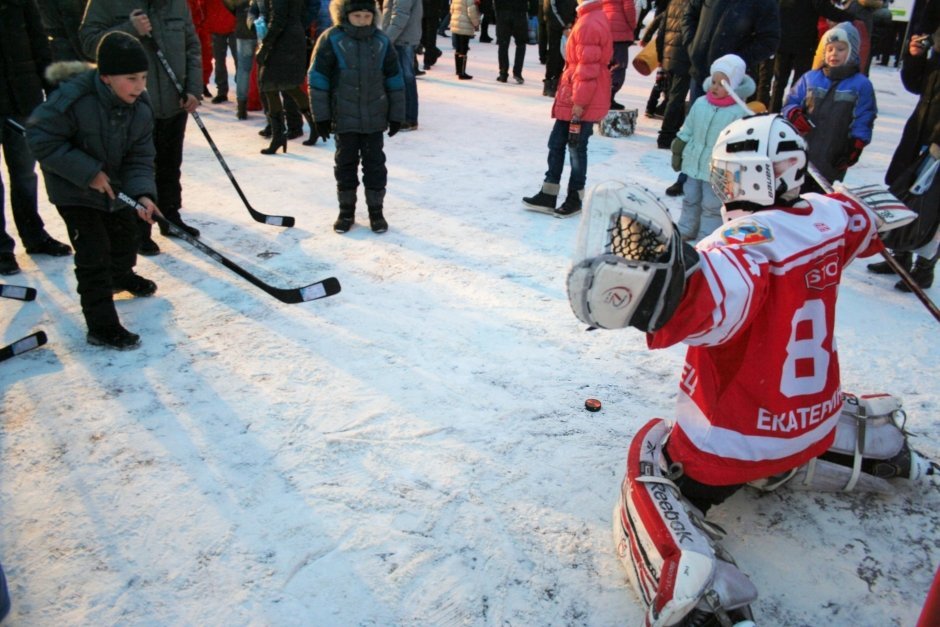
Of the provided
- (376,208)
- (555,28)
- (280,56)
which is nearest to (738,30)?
(376,208)

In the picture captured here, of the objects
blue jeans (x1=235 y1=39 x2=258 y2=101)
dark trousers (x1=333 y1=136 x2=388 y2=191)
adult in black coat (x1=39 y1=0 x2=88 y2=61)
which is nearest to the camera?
adult in black coat (x1=39 y1=0 x2=88 y2=61)

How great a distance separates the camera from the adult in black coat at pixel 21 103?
4.24 metres

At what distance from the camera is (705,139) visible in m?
4.89

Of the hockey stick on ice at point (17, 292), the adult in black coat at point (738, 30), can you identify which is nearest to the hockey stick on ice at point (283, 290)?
the hockey stick on ice at point (17, 292)

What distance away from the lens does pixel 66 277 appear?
4441mm

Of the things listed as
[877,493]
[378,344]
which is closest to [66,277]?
[378,344]

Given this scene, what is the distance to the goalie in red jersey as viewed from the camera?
1.80 metres

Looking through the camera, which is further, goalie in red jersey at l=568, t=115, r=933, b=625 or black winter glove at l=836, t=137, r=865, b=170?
black winter glove at l=836, t=137, r=865, b=170

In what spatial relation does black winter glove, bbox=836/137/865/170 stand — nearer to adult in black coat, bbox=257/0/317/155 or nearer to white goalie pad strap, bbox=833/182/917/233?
white goalie pad strap, bbox=833/182/917/233

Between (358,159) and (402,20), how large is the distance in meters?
3.79

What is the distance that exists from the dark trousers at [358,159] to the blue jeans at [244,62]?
149 inches

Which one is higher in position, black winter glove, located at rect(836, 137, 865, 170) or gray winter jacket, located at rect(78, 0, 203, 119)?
gray winter jacket, located at rect(78, 0, 203, 119)

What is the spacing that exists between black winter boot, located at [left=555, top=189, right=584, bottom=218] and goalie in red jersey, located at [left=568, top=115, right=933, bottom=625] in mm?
3233

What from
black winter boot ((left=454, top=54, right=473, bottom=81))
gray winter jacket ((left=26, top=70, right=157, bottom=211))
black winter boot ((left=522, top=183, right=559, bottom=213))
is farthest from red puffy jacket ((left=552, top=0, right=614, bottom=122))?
black winter boot ((left=454, top=54, right=473, bottom=81))
